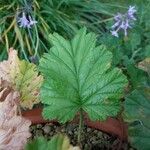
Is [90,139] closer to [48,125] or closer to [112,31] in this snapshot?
[48,125]

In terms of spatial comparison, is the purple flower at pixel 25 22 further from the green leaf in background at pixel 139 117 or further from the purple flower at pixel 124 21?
the green leaf in background at pixel 139 117

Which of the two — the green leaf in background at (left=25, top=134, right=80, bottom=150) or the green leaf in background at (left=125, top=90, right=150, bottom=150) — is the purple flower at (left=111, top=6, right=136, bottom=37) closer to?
the green leaf in background at (left=125, top=90, right=150, bottom=150)

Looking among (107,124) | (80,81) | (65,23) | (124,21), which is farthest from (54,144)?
(65,23)

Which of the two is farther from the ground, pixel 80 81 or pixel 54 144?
pixel 80 81

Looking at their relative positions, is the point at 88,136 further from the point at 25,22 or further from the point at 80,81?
the point at 25,22

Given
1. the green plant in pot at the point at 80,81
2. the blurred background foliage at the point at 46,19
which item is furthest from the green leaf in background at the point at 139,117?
the blurred background foliage at the point at 46,19

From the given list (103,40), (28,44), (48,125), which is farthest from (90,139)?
(28,44)

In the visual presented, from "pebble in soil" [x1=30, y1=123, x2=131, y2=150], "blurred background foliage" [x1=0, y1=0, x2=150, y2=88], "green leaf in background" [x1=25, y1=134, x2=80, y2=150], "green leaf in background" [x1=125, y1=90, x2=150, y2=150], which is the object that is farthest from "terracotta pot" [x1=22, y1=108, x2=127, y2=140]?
"blurred background foliage" [x1=0, y1=0, x2=150, y2=88]
